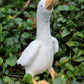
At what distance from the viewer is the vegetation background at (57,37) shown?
4.96ft

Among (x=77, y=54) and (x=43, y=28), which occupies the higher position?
(x=43, y=28)

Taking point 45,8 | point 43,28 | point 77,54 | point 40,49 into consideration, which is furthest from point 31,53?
point 77,54

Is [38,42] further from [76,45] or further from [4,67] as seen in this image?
[76,45]

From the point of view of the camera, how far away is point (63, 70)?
161cm

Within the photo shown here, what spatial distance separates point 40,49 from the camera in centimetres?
140

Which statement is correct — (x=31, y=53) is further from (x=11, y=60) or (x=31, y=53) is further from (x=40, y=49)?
(x=11, y=60)

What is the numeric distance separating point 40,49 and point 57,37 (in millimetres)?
525

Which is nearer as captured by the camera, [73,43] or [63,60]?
[63,60]

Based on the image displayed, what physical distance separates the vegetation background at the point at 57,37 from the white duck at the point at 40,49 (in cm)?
9

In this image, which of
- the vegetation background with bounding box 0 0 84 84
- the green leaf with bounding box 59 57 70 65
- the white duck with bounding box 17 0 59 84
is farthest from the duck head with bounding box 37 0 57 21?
the green leaf with bounding box 59 57 70 65

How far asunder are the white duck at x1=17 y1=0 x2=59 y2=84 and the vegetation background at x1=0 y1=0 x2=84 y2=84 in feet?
0.29

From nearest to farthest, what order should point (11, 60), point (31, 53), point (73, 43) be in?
point (31, 53) < point (11, 60) < point (73, 43)

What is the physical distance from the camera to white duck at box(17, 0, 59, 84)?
1.33 meters

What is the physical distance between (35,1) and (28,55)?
1.19 meters
